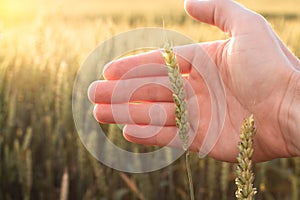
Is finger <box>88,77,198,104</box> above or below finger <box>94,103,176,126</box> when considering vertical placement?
above

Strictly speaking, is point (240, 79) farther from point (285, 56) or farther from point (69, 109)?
point (69, 109)

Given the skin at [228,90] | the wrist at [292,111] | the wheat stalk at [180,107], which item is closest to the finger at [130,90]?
the skin at [228,90]

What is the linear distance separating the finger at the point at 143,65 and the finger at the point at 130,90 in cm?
2

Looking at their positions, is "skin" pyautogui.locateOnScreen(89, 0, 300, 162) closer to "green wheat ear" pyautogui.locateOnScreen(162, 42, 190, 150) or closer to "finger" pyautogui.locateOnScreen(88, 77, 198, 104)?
"finger" pyautogui.locateOnScreen(88, 77, 198, 104)

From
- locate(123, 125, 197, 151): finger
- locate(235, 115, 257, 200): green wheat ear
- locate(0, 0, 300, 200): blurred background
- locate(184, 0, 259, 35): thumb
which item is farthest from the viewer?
locate(0, 0, 300, 200): blurred background

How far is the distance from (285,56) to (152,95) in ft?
1.44

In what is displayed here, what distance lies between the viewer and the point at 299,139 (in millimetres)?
1414

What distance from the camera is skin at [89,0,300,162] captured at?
4.73 ft

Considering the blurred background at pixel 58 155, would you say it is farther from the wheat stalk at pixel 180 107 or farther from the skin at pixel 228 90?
the wheat stalk at pixel 180 107

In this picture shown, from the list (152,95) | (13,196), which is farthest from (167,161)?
(13,196)

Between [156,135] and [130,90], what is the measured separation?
153 millimetres

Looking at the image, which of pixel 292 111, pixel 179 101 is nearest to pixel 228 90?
pixel 292 111

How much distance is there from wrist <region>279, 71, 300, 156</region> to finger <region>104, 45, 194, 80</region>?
14.3 inches

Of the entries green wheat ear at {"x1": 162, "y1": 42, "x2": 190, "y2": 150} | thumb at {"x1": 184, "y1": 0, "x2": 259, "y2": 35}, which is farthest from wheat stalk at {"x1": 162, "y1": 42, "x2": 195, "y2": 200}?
thumb at {"x1": 184, "y1": 0, "x2": 259, "y2": 35}
